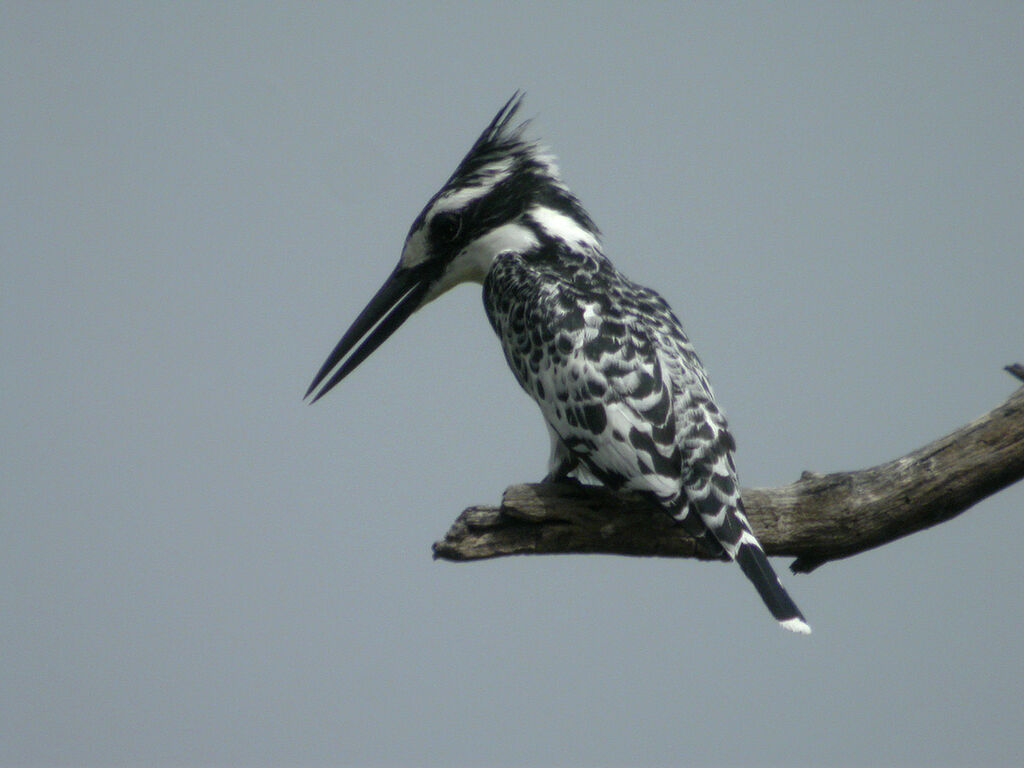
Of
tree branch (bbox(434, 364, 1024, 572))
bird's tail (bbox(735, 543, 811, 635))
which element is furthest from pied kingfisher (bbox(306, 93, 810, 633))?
tree branch (bbox(434, 364, 1024, 572))

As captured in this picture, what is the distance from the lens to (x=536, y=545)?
8.76 ft

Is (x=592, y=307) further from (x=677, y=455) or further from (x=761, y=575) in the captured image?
(x=761, y=575)

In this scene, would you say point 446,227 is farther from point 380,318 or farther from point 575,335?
point 575,335

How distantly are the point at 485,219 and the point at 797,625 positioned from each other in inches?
61.7

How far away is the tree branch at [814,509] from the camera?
2.65 meters

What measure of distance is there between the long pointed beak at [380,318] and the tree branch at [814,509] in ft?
3.40

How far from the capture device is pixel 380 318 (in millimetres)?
3576

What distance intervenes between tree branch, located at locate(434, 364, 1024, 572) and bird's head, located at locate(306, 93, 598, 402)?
90 cm

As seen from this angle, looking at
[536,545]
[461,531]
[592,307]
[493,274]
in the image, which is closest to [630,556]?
[536,545]

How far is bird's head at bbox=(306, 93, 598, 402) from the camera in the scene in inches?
127

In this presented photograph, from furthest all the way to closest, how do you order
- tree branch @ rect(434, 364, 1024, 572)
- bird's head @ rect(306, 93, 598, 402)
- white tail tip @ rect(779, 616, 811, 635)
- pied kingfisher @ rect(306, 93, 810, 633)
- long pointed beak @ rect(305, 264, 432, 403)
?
long pointed beak @ rect(305, 264, 432, 403) < bird's head @ rect(306, 93, 598, 402) < tree branch @ rect(434, 364, 1024, 572) < pied kingfisher @ rect(306, 93, 810, 633) < white tail tip @ rect(779, 616, 811, 635)

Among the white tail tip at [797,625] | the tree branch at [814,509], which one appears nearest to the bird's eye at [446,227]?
the tree branch at [814,509]

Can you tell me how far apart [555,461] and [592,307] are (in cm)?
46

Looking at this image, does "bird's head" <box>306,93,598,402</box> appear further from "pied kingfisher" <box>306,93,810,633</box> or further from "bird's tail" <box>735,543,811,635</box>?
"bird's tail" <box>735,543,811,635</box>
